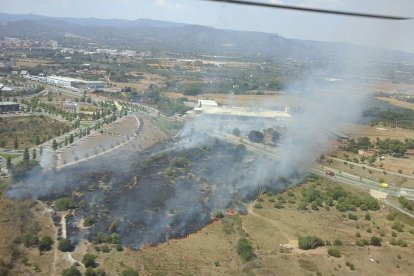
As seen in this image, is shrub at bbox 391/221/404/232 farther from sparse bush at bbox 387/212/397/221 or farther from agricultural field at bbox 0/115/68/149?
agricultural field at bbox 0/115/68/149

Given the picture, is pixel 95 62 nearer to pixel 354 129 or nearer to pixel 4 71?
pixel 4 71

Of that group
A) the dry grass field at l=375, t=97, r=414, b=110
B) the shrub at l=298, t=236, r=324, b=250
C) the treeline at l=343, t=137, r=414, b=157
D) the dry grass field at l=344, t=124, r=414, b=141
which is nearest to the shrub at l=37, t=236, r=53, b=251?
the shrub at l=298, t=236, r=324, b=250

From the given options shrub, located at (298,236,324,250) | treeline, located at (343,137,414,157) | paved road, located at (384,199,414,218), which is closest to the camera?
shrub, located at (298,236,324,250)

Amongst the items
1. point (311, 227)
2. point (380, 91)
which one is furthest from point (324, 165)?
point (380, 91)

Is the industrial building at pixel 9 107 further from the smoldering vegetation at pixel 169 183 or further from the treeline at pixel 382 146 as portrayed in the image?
the treeline at pixel 382 146

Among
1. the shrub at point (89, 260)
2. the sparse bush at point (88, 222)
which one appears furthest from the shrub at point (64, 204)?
the shrub at point (89, 260)

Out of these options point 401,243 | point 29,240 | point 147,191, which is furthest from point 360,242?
point 29,240
